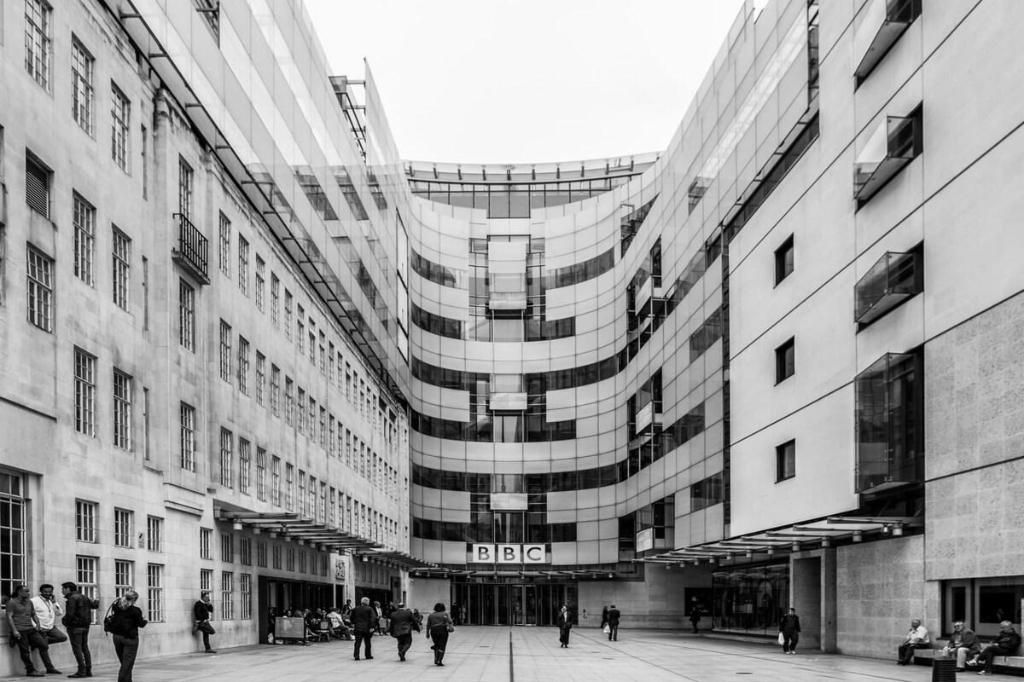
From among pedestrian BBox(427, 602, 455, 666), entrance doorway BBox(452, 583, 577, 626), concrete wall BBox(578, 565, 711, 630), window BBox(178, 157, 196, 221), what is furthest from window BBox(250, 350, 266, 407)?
entrance doorway BBox(452, 583, 577, 626)

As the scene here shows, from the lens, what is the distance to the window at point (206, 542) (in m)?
33.2

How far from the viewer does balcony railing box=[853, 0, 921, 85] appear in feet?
97.5

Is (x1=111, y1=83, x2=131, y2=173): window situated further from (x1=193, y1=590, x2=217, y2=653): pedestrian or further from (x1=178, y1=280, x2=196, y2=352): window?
(x1=193, y1=590, x2=217, y2=653): pedestrian

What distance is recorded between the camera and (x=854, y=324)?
1282 inches

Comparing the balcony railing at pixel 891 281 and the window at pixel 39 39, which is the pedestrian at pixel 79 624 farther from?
the balcony railing at pixel 891 281

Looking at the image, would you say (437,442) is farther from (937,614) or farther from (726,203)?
(937,614)

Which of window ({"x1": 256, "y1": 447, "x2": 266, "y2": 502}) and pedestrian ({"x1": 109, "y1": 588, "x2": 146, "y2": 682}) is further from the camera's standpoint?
window ({"x1": 256, "y1": 447, "x2": 266, "y2": 502})

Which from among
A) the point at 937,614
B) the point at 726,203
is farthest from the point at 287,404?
the point at 937,614

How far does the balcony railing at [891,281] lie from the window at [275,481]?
22116 mm

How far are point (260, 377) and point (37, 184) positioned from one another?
60.6 ft

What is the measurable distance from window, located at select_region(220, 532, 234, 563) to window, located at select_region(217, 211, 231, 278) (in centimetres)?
824

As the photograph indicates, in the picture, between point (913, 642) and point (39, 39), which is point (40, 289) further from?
point (913, 642)

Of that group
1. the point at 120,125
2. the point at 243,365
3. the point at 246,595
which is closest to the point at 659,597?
the point at 246,595

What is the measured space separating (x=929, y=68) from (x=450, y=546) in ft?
186
